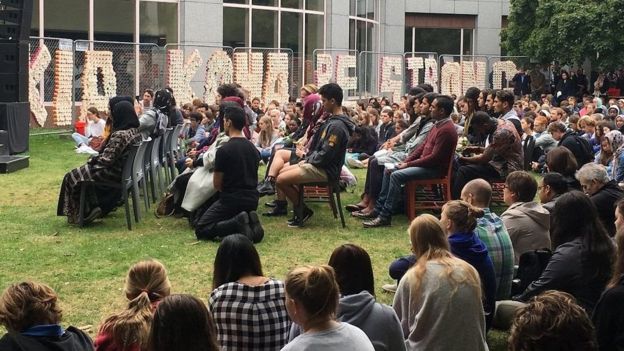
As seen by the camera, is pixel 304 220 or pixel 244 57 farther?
pixel 244 57

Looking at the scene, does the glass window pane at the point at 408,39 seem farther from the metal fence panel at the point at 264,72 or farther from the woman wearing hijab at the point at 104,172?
the woman wearing hijab at the point at 104,172

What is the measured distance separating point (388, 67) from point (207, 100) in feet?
24.5

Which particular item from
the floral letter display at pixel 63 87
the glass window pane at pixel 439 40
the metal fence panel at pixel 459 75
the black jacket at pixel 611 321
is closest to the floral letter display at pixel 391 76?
the metal fence panel at pixel 459 75

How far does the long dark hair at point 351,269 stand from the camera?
4.50m

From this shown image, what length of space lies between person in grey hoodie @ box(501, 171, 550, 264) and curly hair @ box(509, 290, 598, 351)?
3663mm

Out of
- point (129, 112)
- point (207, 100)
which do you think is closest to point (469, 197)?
point (129, 112)

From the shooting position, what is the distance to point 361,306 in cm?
444

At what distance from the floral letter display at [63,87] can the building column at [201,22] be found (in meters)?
5.30

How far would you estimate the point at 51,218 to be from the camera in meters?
10.5

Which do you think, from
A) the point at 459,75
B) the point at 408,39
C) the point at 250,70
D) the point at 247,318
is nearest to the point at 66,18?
the point at 250,70

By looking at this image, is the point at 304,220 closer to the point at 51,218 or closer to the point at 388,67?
the point at 51,218

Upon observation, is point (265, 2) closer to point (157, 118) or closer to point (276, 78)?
point (276, 78)

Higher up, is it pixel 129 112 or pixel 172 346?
pixel 129 112

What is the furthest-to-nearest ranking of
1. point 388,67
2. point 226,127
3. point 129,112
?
1. point 388,67
2. point 129,112
3. point 226,127
